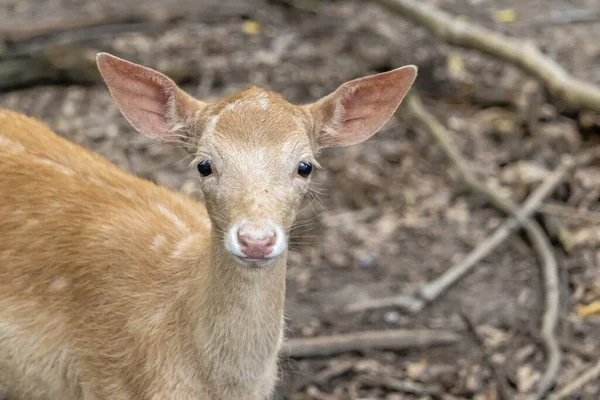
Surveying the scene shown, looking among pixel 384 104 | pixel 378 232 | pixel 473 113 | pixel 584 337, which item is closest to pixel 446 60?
pixel 473 113

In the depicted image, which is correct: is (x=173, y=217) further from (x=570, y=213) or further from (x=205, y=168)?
(x=570, y=213)

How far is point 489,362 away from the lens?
15.3ft

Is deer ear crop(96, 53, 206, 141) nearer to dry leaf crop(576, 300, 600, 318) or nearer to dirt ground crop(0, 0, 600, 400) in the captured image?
dirt ground crop(0, 0, 600, 400)

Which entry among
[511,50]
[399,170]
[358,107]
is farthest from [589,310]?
[511,50]

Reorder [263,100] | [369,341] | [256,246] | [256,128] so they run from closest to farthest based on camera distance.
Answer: [256,246], [256,128], [263,100], [369,341]

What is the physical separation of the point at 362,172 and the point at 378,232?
26.7 inches

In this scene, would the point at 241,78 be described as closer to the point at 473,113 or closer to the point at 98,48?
the point at 98,48

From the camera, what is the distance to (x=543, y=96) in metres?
7.09

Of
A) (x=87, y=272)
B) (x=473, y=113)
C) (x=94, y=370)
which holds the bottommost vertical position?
(x=473, y=113)

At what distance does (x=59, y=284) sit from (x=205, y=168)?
3.43 feet

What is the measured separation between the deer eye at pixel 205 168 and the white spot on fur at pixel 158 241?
0.72m

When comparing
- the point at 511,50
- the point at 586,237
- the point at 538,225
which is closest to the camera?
the point at 586,237

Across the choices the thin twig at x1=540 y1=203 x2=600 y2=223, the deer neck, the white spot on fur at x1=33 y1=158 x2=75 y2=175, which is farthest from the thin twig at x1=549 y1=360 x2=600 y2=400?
the white spot on fur at x1=33 y1=158 x2=75 y2=175

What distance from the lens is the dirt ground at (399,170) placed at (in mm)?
4805
